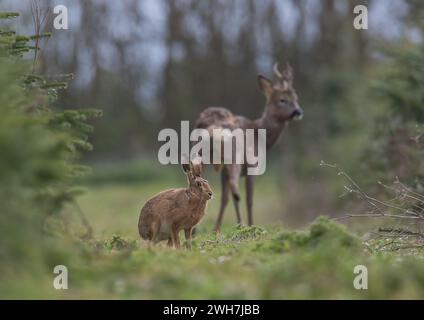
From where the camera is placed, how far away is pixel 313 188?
81.9 feet

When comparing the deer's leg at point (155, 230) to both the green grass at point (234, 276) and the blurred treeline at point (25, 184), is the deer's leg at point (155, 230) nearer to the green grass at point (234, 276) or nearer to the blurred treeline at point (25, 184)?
the green grass at point (234, 276)

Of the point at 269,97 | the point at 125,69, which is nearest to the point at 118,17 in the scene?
the point at 125,69

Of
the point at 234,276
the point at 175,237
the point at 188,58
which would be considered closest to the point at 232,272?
the point at 234,276

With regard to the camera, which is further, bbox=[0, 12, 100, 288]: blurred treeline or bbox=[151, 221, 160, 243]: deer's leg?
bbox=[151, 221, 160, 243]: deer's leg

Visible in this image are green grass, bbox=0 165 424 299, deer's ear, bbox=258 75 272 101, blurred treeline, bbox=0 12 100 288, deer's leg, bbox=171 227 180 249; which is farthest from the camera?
deer's ear, bbox=258 75 272 101

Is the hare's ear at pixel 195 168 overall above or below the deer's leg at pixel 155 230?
above

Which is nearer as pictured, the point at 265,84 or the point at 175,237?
the point at 175,237

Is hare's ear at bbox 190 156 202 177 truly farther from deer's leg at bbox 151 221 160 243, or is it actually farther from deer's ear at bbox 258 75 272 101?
deer's ear at bbox 258 75 272 101

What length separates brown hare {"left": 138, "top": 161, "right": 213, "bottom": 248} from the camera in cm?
1028

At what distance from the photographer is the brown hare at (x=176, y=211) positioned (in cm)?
1028

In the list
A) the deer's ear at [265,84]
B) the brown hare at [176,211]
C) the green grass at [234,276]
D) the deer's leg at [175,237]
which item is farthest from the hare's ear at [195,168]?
the deer's ear at [265,84]

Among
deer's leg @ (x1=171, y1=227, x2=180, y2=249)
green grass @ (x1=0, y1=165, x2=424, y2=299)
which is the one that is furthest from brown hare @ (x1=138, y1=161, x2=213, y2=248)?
green grass @ (x1=0, y1=165, x2=424, y2=299)

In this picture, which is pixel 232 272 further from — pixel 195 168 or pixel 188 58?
pixel 188 58

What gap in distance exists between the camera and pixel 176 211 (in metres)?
10.3
